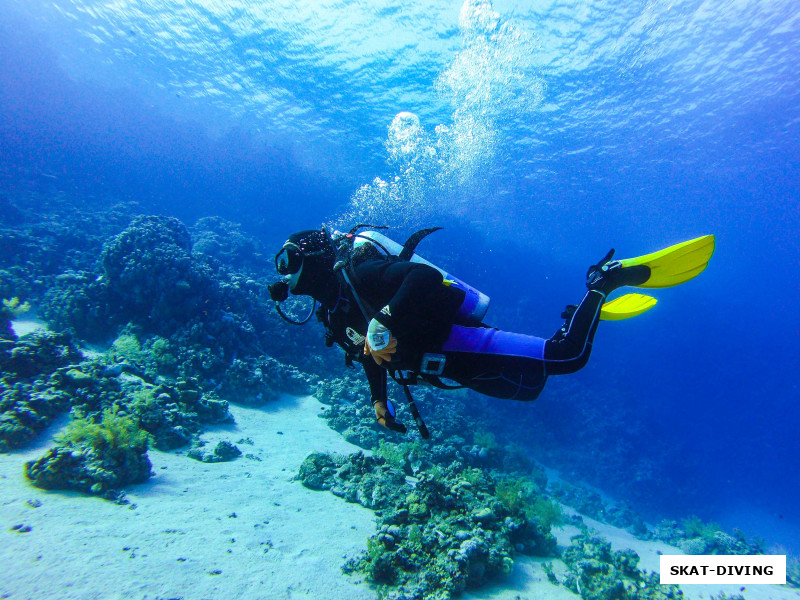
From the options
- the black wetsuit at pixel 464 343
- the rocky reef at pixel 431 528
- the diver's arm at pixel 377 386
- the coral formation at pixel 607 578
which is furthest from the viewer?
the coral formation at pixel 607 578

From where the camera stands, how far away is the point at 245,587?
125 inches

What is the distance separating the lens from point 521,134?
26828mm

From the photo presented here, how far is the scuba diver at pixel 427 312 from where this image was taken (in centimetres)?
260

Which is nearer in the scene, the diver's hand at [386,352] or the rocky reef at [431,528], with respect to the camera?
the diver's hand at [386,352]

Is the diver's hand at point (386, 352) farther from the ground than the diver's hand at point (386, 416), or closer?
farther from the ground

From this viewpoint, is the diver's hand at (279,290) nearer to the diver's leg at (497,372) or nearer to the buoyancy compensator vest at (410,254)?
the buoyancy compensator vest at (410,254)

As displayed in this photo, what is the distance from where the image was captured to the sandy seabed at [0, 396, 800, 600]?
2861mm

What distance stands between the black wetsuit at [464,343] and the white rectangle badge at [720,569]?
15.5 ft

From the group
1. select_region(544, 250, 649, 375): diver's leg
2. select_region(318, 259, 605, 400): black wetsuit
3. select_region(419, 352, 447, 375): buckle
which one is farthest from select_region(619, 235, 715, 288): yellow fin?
select_region(419, 352, 447, 375): buckle

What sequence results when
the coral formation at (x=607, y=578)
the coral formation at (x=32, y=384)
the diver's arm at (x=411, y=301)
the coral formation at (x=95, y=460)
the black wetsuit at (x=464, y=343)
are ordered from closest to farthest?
the diver's arm at (x=411, y=301) < the black wetsuit at (x=464, y=343) < the coral formation at (x=95, y=460) < the coral formation at (x=32, y=384) < the coral formation at (x=607, y=578)

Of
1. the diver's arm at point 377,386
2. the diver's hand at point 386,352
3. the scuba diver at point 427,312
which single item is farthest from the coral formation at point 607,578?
the diver's hand at point 386,352

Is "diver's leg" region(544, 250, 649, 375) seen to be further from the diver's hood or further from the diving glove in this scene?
the diver's hood

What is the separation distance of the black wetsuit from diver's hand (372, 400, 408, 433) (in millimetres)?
533

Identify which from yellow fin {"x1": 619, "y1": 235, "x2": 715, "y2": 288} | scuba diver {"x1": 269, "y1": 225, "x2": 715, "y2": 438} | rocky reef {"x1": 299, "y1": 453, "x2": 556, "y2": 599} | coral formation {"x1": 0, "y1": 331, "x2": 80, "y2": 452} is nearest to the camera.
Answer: scuba diver {"x1": 269, "y1": 225, "x2": 715, "y2": 438}
